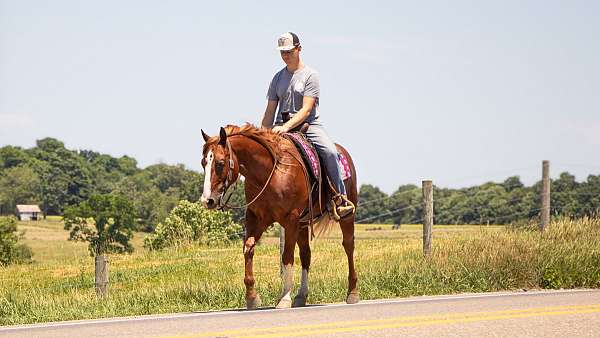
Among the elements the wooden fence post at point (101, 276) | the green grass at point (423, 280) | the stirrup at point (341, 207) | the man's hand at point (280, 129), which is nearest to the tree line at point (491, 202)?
the green grass at point (423, 280)

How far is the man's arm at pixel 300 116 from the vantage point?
12.5m

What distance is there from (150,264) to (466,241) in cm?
1102

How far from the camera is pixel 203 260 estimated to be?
24500 mm

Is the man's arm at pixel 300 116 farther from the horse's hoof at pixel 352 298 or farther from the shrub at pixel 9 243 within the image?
the shrub at pixel 9 243

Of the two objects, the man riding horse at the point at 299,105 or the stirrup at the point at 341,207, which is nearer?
the man riding horse at the point at 299,105

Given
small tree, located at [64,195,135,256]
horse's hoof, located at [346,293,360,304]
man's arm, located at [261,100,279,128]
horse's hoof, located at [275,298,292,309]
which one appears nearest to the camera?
horse's hoof, located at [275,298,292,309]

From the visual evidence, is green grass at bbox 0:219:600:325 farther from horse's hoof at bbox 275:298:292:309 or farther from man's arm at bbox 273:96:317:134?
man's arm at bbox 273:96:317:134

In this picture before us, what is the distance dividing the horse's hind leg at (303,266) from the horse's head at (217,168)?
192cm

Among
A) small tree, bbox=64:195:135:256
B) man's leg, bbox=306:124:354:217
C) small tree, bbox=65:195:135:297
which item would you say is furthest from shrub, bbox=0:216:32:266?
man's leg, bbox=306:124:354:217

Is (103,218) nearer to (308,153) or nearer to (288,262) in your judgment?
(308,153)

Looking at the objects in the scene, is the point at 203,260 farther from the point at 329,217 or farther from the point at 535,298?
the point at 535,298

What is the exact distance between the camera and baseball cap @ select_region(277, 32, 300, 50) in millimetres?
12555

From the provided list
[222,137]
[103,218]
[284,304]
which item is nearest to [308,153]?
[222,137]

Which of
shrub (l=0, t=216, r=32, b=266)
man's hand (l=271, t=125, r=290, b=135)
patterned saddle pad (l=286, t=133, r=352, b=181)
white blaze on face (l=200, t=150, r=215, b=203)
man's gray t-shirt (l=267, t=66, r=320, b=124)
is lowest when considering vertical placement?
shrub (l=0, t=216, r=32, b=266)
